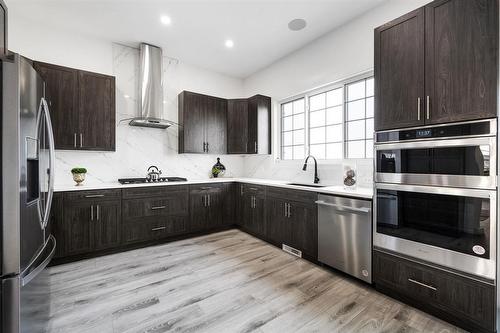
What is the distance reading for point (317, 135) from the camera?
142 inches

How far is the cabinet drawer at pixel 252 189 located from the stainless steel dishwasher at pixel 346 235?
1094 millimetres

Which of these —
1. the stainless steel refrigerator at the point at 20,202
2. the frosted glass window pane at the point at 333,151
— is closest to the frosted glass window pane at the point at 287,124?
the frosted glass window pane at the point at 333,151

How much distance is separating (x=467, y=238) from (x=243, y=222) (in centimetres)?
293

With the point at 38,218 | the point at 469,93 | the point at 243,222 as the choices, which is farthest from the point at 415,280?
the point at 38,218

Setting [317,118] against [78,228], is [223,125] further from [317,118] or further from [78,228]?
[78,228]

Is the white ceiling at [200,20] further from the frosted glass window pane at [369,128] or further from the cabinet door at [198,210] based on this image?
the cabinet door at [198,210]

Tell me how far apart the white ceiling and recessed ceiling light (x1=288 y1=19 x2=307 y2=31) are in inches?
2.8

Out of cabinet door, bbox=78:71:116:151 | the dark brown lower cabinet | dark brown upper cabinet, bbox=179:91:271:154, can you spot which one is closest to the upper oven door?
the dark brown lower cabinet

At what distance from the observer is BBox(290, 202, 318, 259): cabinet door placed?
2.70m

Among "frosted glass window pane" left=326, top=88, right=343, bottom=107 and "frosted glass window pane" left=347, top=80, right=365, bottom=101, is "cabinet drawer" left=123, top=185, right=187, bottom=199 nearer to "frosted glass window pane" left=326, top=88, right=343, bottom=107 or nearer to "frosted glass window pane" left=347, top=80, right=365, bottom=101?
"frosted glass window pane" left=326, top=88, right=343, bottom=107

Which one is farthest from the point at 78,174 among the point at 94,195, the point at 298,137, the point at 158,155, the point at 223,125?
the point at 298,137

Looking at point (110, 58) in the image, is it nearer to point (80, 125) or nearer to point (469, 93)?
point (80, 125)

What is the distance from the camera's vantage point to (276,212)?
3.27 metres

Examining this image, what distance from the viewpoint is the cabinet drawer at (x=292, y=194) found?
9.00 ft
